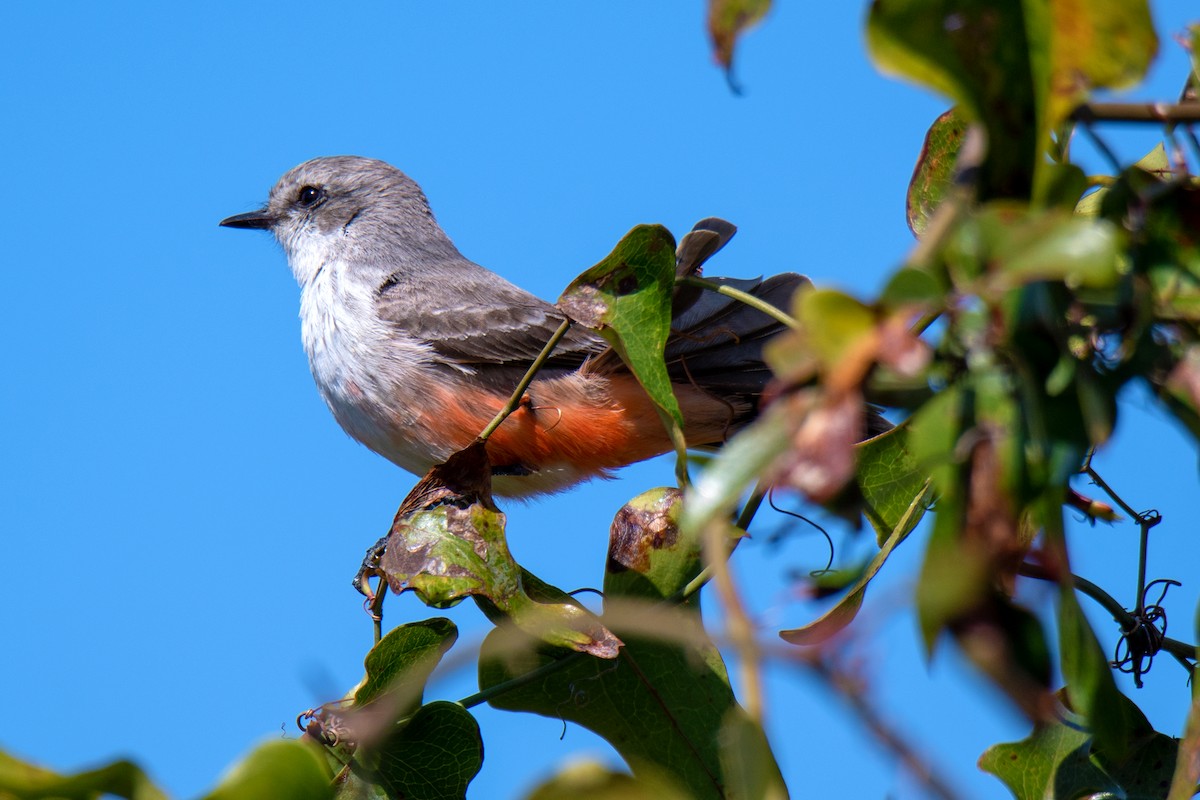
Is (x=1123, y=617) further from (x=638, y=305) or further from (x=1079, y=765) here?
(x=638, y=305)

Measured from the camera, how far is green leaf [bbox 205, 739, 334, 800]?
103 centimetres

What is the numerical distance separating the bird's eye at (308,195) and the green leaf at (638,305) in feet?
17.1

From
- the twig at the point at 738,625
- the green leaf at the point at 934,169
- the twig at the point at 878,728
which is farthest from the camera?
the green leaf at the point at 934,169

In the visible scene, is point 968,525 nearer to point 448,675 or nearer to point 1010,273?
point 1010,273

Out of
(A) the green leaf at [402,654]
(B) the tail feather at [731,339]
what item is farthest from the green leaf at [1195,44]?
(B) the tail feather at [731,339]

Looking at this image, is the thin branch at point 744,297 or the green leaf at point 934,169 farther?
the green leaf at point 934,169

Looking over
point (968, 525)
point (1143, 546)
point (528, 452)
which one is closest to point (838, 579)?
point (968, 525)

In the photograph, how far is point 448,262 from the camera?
21.5ft

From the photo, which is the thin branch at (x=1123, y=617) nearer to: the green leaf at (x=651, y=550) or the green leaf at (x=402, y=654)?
the green leaf at (x=651, y=550)

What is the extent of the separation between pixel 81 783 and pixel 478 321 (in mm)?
4635

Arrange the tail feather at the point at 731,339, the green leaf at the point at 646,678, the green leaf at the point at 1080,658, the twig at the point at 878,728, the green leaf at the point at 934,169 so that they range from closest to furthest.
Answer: the twig at the point at 878,728, the green leaf at the point at 1080,658, the green leaf at the point at 934,169, the green leaf at the point at 646,678, the tail feather at the point at 731,339

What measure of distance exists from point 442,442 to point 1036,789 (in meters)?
3.55

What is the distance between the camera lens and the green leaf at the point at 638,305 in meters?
1.92

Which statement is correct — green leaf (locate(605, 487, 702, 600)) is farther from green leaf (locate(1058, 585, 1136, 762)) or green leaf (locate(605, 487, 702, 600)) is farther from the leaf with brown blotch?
green leaf (locate(1058, 585, 1136, 762))
